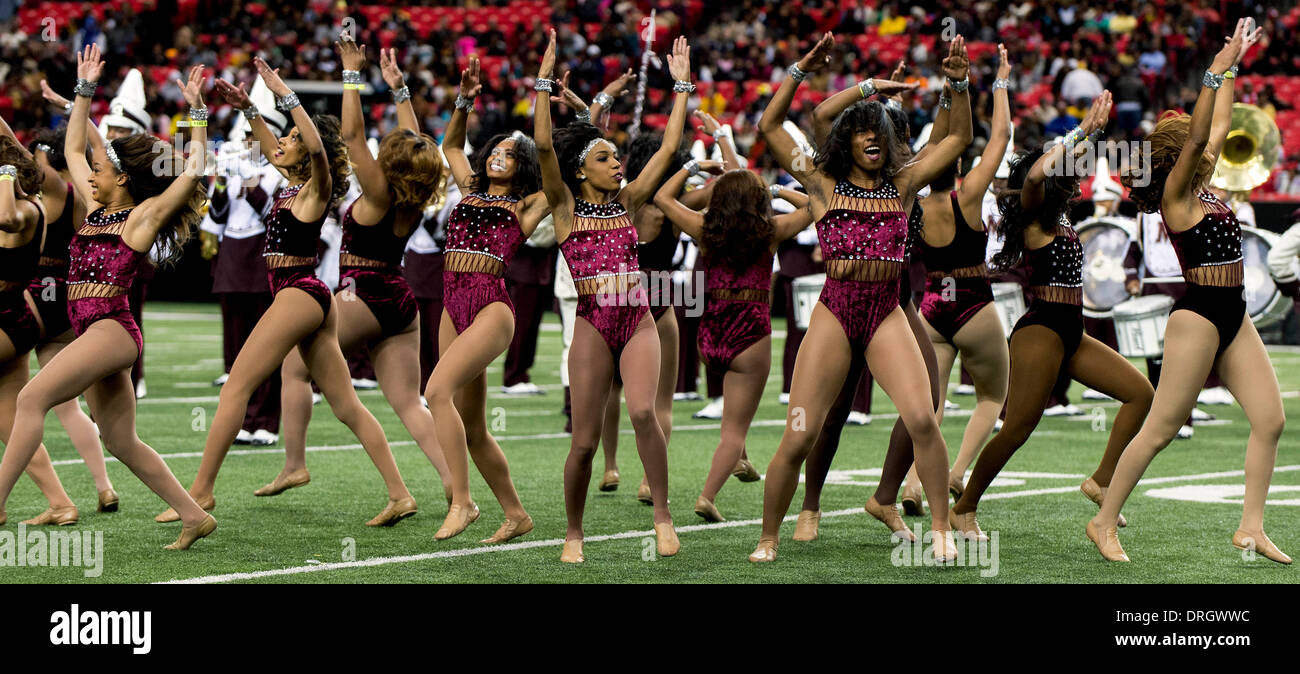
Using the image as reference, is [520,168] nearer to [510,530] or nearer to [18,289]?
[510,530]

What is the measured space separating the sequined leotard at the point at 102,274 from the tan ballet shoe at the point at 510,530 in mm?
1609

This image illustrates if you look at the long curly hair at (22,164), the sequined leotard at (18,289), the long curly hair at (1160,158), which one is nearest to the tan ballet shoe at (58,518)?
the sequined leotard at (18,289)

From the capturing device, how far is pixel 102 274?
6.45m

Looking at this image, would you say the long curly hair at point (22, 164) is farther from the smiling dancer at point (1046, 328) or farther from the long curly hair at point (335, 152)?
the smiling dancer at point (1046, 328)

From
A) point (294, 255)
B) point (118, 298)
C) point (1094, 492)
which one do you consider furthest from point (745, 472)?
point (118, 298)

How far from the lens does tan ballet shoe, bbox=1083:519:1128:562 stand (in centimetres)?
624

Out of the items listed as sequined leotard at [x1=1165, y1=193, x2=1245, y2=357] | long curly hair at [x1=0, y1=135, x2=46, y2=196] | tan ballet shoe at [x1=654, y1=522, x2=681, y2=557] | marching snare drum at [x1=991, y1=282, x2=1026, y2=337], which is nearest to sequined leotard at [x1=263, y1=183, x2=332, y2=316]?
long curly hair at [x1=0, y1=135, x2=46, y2=196]

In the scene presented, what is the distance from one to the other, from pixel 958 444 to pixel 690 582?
16.0 ft

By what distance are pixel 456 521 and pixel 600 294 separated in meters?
1.23

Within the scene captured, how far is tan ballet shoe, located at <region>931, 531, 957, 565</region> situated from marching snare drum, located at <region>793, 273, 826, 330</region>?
5.05m

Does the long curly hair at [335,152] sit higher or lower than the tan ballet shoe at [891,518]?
higher

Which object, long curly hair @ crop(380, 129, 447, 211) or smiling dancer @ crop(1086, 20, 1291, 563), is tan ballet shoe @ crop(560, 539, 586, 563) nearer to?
long curly hair @ crop(380, 129, 447, 211)

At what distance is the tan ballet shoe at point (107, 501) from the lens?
7355 mm
